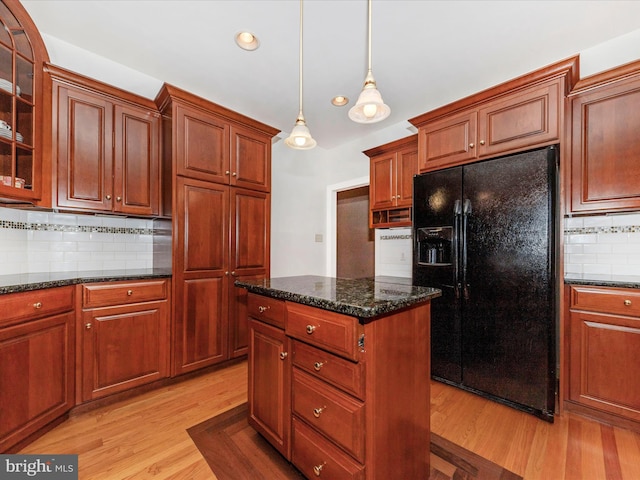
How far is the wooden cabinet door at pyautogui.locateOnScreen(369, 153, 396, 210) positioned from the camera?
120 inches

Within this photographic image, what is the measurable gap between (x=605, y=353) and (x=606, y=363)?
6 cm

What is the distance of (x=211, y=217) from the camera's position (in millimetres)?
2582

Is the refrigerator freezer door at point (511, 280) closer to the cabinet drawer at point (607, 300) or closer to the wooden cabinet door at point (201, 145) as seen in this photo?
the cabinet drawer at point (607, 300)

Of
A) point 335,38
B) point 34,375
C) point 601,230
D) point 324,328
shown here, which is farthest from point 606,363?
point 34,375

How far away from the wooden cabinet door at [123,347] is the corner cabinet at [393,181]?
2295mm

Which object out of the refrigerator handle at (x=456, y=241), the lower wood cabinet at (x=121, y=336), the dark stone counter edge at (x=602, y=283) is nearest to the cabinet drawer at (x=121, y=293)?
the lower wood cabinet at (x=121, y=336)

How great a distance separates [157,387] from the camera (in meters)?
2.35

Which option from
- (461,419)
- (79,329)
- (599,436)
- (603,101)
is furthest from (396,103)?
(79,329)

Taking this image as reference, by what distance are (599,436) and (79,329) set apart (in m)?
3.41

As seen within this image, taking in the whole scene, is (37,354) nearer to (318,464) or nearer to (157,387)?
(157,387)

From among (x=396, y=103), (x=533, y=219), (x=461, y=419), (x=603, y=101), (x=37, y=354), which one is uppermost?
(x=396, y=103)

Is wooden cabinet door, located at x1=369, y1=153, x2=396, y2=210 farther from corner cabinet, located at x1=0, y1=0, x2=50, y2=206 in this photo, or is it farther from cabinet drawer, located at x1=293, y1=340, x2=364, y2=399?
corner cabinet, located at x1=0, y1=0, x2=50, y2=206

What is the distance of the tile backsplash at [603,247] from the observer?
82.2 inches

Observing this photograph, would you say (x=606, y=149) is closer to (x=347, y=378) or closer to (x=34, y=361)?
(x=347, y=378)
